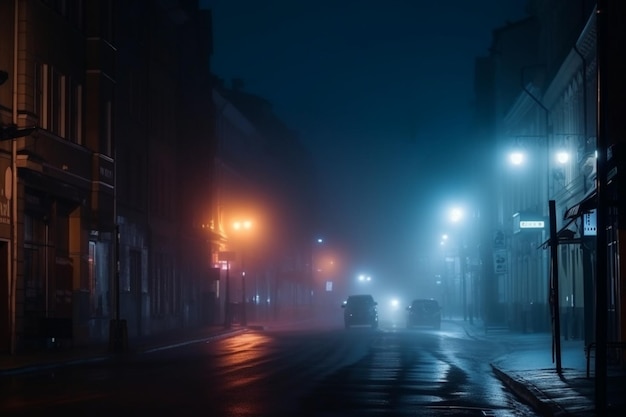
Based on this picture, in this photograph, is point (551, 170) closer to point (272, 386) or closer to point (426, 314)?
point (426, 314)

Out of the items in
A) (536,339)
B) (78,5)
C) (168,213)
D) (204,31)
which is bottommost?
(536,339)

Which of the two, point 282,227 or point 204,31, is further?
point 282,227

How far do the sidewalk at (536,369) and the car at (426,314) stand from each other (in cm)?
1848

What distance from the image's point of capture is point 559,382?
21688 mm

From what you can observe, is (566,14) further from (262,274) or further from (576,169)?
(262,274)

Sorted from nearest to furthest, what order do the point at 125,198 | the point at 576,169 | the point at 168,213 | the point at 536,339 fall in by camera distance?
the point at 576,169
the point at 536,339
the point at 125,198
the point at 168,213

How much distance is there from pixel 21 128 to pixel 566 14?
890 inches

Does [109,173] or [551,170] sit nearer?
[109,173]

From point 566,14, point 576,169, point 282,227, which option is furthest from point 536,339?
point 282,227

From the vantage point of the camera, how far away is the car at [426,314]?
68.1m

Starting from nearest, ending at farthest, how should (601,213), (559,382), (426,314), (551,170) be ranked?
(601,213), (559,382), (551,170), (426,314)

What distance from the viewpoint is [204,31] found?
66.9 meters

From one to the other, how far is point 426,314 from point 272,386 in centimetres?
4703

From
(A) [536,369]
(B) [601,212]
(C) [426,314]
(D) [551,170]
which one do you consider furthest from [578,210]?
(C) [426,314]
